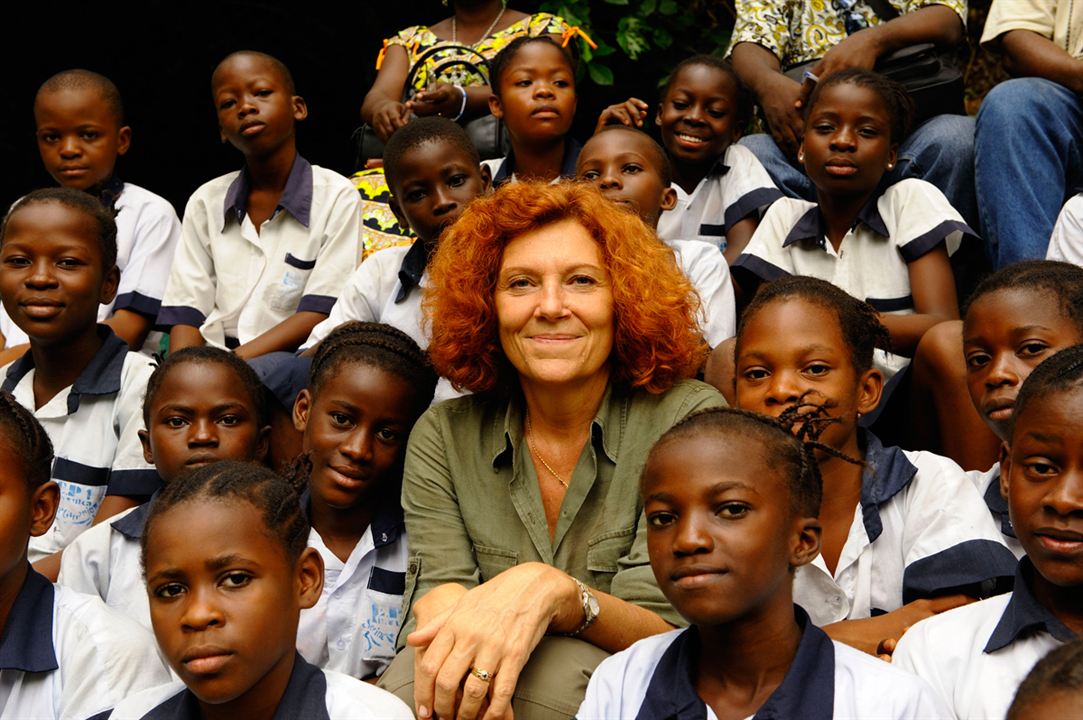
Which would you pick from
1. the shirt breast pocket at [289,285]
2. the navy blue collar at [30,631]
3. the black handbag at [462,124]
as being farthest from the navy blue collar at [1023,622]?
the black handbag at [462,124]

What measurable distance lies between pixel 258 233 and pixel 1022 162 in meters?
2.50

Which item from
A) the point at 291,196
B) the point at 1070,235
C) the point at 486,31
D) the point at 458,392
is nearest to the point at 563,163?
the point at 486,31

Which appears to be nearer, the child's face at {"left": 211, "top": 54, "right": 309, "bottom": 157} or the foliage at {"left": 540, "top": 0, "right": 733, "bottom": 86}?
the child's face at {"left": 211, "top": 54, "right": 309, "bottom": 157}

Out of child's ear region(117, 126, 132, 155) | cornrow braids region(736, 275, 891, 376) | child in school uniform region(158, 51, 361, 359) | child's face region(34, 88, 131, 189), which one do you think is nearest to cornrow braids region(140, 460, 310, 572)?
cornrow braids region(736, 275, 891, 376)

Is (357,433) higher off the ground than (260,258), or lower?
lower

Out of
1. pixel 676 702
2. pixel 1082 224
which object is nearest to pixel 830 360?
pixel 676 702

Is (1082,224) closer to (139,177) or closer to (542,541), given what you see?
(542,541)

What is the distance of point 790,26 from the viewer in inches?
191

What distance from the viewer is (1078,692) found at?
1.62 m

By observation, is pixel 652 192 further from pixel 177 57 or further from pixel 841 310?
pixel 177 57

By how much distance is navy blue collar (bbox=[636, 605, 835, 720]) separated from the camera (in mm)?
2119

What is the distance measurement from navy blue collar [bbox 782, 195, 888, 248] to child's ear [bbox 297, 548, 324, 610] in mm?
2004

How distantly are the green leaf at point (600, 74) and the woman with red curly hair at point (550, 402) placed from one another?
2436 millimetres

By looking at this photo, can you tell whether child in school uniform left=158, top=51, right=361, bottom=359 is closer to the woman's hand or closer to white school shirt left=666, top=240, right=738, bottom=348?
white school shirt left=666, top=240, right=738, bottom=348
